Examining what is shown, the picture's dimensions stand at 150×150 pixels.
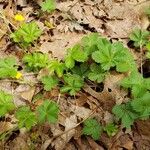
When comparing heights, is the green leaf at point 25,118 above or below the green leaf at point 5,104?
below

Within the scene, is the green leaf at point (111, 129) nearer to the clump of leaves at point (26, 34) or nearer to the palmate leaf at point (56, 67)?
the palmate leaf at point (56, 67)

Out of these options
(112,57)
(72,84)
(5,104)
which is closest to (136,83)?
(112,57)

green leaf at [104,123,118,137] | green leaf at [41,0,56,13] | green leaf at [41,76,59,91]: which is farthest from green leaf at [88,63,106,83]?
green leaf at [41,0,56,13]

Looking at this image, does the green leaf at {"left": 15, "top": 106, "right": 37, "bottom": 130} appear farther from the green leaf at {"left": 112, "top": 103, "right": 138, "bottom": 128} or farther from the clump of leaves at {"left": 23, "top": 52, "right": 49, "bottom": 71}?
the green leaf at {"left": 112, "top": 103, "right": 138, "bottom": 128}

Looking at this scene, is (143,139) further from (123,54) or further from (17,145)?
(17,145)

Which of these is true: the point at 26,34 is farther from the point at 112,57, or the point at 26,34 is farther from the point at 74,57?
the point at 112,57

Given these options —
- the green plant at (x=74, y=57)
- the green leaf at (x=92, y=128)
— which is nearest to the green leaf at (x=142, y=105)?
the green leaf at (x=92, y=128)
